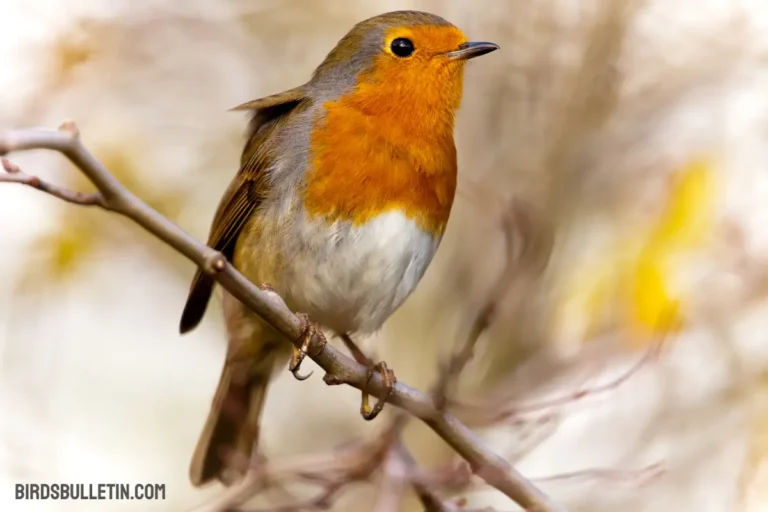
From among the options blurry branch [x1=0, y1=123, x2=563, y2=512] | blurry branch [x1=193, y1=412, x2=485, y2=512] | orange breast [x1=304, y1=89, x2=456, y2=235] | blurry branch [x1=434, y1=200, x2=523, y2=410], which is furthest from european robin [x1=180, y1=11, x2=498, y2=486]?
blurry branch [x1=434, y1=200, x2=523, y2=410]

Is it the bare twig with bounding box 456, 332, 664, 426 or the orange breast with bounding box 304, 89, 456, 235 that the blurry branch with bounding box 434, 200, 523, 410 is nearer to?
the bare twig with bounding box 456, 332, 664, 426

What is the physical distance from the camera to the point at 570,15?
15.3ft

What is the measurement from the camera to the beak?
3.22m

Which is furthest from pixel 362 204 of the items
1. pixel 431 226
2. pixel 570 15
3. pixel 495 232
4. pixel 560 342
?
pixel 570 15

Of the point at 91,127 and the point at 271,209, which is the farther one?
the point at 91,127

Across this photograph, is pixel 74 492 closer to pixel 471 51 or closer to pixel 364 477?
pixel 364 477

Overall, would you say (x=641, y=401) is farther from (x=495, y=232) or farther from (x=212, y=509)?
(x=212, y=509)

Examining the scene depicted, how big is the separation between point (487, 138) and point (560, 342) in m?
1.36

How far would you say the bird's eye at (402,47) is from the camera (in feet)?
10.9

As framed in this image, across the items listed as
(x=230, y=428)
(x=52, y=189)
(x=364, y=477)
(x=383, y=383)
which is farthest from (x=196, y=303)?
(x=52, y=189)

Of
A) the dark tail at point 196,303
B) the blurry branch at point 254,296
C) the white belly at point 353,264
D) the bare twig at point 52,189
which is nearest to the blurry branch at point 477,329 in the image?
the blurry branch at point 254,296

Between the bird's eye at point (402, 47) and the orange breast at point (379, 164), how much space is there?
0.70 feet

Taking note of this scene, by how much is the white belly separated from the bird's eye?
0.67 metres

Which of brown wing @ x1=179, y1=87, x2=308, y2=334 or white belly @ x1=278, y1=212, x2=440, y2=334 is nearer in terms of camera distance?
white belly @ x1=278, y1=212, x2=440, y2=334
